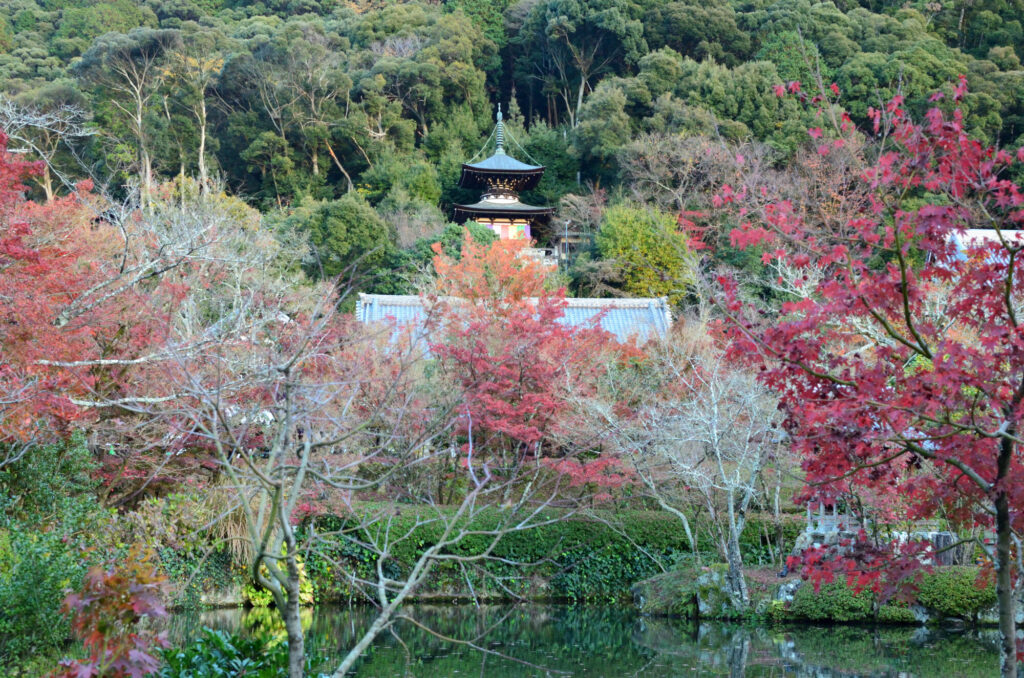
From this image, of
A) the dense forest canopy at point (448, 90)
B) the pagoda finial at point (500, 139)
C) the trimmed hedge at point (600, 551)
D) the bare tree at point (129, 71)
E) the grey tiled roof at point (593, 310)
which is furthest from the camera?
the pagoda finial at point (500, 139)

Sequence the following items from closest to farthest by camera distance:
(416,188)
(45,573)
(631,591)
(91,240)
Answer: (45,573), (631,591), (91,240), (416,188)

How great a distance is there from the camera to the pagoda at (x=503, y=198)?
25.0 meters

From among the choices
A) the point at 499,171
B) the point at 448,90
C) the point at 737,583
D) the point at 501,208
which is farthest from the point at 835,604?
the point at 448,90

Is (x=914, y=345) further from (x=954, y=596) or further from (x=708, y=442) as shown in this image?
(x=954, y=596)

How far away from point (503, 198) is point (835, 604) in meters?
17.8

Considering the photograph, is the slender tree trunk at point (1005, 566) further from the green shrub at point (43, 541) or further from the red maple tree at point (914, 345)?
the green shrub at point (43, 541)

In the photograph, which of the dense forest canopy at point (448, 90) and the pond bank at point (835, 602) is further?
the dense forest canopy at point (448, 90)

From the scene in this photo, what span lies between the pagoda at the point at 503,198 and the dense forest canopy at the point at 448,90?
1.03 metres

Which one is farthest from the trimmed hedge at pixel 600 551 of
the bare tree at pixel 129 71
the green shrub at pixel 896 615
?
the bare tree at pixel 129 71

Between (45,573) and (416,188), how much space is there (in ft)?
73.6

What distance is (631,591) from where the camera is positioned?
38.7ft

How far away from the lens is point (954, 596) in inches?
385

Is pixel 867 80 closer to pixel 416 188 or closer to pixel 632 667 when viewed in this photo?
pixel 416 188

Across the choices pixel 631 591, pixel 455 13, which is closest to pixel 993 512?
pixel 631 591
